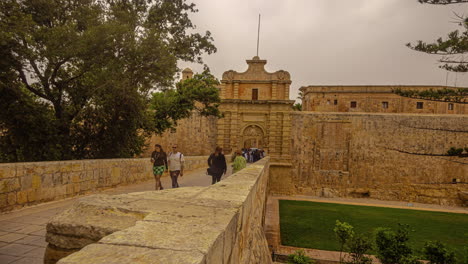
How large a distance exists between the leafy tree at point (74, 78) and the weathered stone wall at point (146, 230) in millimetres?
7878

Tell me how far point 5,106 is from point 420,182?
2498cm

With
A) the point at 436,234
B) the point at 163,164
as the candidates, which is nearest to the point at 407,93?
the point at 436,234

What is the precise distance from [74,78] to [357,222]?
14.4 meters

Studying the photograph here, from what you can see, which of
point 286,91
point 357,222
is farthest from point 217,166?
point 286,91

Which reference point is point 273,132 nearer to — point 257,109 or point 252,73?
point 257,109

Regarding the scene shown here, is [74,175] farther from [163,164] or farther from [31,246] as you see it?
[31,246]

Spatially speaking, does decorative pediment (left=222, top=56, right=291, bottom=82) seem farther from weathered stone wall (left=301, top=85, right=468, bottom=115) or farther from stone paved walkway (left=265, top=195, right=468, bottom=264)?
weathered stone wall (left=301, top=85, right=468, bottom=115)

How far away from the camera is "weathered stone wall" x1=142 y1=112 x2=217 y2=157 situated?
71.7 feet

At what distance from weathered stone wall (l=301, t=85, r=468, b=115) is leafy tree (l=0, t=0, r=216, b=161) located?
76.2 feet

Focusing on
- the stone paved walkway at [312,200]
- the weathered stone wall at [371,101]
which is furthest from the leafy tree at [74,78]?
the weathered stone wall at [371,101]

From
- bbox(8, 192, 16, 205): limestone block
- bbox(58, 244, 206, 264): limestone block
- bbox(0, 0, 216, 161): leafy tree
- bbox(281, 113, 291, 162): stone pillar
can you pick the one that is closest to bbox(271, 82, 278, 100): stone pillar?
bbox(281, 113, 291, 162): stone pillar

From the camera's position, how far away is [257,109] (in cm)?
2055

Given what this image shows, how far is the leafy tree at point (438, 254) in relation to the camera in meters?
5.67

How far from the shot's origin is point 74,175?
20.0 feet
